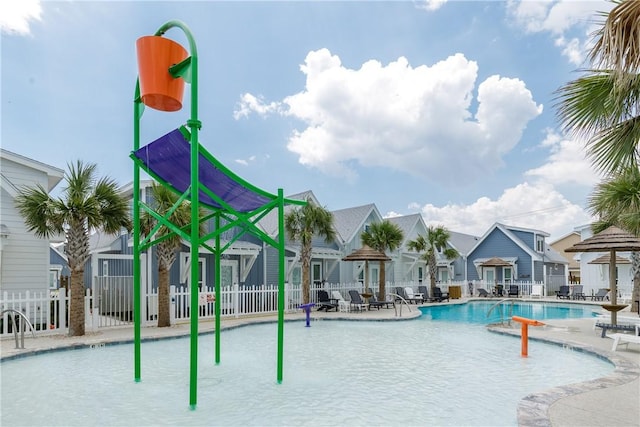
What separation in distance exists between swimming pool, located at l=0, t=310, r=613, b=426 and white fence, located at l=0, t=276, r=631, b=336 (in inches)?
94.0

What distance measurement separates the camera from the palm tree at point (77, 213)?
414 inches

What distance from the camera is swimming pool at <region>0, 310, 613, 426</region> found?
556 centimetres

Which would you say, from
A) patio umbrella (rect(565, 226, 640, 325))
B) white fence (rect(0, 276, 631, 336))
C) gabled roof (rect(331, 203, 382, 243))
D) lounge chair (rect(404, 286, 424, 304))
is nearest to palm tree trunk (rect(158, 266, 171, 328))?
white fence (rect(0, 276, 631, 336))

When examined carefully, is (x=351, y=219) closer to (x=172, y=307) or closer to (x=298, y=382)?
(x=172, y=307)

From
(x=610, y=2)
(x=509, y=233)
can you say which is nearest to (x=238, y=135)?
(x=610, y=2)

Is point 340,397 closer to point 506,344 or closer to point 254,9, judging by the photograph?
point 506,344

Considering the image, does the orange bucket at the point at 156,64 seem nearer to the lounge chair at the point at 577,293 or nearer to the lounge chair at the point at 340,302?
the lounge chair at the point at 340,302

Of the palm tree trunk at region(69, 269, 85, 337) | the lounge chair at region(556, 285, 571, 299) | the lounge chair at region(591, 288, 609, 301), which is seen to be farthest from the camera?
the lounge chair at region(556, 285, 571, 299)

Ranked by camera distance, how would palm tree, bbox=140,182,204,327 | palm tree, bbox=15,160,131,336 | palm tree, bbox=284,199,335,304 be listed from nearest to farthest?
1. palm tree, bbox=15,160,131,336
2. palm tree, bbox=140,182,204,327
3. palm tree, bbox=284,199,335,304

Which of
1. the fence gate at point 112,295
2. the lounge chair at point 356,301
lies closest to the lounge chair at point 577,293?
the lounge chair at point 356,301

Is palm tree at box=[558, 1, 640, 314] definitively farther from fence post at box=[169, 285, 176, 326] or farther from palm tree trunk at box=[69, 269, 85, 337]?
fence post at box=[169, 285, 176, 326]

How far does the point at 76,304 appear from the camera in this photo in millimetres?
10922

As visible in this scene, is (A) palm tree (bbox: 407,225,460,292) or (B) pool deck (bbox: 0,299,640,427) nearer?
(B) pool deck (bbox: 0,299,640,427)

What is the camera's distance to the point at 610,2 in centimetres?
452
